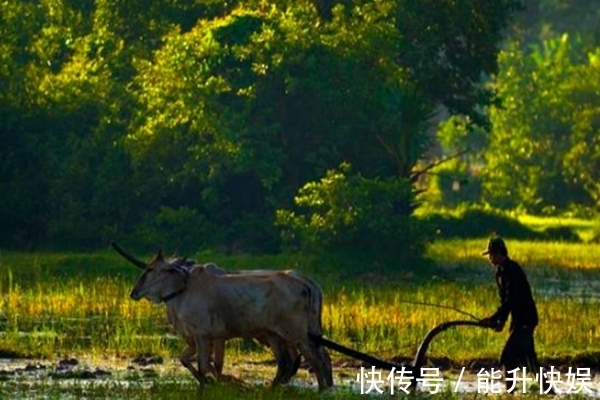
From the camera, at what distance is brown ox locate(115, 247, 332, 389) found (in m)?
17.5

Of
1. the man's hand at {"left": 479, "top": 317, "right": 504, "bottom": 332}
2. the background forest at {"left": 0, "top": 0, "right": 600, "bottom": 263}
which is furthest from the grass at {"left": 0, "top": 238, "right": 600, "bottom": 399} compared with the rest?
the background forest at {"left": 0, "top": 0, "right": 600, "bottom": 263}

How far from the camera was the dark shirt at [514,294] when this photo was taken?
16.8 meters

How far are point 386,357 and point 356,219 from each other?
48.0 ft

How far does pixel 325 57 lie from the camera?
3788 centimetres

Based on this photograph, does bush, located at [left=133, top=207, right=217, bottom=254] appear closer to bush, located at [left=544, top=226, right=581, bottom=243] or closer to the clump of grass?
the clump of grass

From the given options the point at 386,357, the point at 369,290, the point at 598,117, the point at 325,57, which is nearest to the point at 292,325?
the point at 386,357

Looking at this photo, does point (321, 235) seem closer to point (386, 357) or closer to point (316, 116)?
point (316, 116)

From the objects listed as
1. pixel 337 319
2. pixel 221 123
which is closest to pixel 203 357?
pixel 337 319

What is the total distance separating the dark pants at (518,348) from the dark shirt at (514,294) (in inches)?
3.2

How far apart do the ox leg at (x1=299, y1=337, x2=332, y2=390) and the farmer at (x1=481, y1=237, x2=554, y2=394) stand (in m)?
1.67

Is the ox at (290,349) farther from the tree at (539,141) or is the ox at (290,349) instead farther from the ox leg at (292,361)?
the tree at (539,141)

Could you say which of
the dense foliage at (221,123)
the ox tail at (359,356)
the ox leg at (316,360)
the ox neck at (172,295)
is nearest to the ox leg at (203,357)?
the ox neck at (172,295)

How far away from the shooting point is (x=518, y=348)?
668 inches

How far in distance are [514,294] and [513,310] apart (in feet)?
0.49
